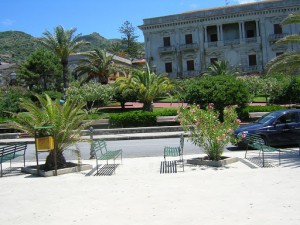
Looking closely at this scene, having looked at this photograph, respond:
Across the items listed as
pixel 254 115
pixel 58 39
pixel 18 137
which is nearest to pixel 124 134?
pixel 18 137

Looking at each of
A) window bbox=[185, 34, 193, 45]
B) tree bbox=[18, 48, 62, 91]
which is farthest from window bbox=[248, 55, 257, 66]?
tree bbox=[18, 48, 62, 91]

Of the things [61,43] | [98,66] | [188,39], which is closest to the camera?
[61,43]

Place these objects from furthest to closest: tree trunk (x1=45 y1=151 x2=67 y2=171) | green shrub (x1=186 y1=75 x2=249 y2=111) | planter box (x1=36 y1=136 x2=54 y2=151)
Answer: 1. green shrub (x1=186 y1=75 x2=249 y2=111)
2. tree trunk (x1=45 y1=151 x2=67 y2=171)
3. planter box (x1=36 y1=136 x2=54 y2=151)

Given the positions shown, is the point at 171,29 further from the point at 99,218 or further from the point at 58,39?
the point at 99,218

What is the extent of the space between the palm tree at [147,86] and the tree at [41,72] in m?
31.3

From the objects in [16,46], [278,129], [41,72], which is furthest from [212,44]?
[16,46]

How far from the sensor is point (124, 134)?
24875mm

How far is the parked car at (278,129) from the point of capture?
47.8 feet

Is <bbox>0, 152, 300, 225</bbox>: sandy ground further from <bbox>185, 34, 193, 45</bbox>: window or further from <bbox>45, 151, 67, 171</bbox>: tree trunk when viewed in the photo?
<bbox>185, 34, 193, 45</bbox>: window

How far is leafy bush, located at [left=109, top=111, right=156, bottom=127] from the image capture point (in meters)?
27.1

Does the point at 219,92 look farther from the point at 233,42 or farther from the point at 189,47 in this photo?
the point at 233,42

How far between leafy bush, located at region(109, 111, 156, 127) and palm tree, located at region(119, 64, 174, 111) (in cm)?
296

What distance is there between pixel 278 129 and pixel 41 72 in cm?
5092

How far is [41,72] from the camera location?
60094 mm
